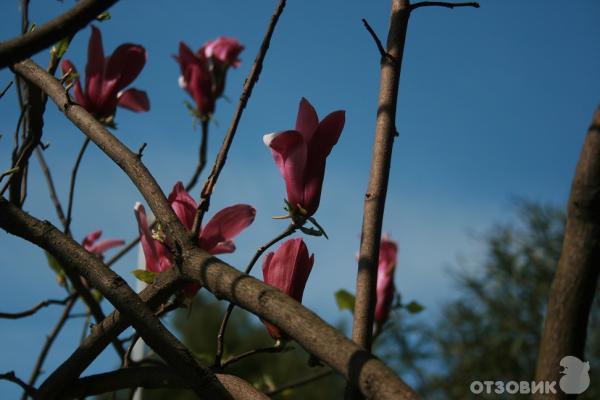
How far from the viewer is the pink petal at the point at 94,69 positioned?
2.74 feet

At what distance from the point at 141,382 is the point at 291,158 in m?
0.22

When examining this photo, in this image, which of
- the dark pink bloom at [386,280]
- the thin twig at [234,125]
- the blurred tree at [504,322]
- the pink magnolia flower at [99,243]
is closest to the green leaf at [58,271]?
the pink magnolia flower at [99,243]

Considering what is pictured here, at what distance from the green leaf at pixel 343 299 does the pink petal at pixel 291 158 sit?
0.47 meters

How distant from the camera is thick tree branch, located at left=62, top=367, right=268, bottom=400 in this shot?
0.47 metres

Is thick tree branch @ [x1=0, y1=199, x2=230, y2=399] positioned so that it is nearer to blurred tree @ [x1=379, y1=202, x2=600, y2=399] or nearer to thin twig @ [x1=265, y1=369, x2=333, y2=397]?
thin twig @ [x1=265, y1=369, x2=333, y2=397]

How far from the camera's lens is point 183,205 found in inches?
25.1

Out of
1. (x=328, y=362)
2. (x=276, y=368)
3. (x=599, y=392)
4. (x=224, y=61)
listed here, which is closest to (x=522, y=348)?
(x=599, y=392)

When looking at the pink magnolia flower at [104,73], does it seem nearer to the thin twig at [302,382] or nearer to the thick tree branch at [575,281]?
the thin twig at [302,382]

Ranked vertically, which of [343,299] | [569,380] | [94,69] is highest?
[94,69]

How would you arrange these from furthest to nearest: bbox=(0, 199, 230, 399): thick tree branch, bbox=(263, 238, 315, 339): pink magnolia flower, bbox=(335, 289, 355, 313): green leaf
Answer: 1. bbox=(335, 289, 355, 313): green leaf
2. bbox=(263, 238, 315, 339): pink magnolia flower
3. bbox=(0, 199, 230, 399): thick tree branch

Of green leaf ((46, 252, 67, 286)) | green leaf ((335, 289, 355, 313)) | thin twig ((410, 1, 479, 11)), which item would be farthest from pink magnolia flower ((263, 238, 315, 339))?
green leaf ((46, 252, 67, 286))

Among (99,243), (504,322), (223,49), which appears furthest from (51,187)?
(504,322)

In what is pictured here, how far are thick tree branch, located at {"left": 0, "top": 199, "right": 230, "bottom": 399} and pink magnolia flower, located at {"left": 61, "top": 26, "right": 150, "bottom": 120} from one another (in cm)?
34

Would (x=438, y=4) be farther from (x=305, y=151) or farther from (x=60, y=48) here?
(x=60, y=48)
